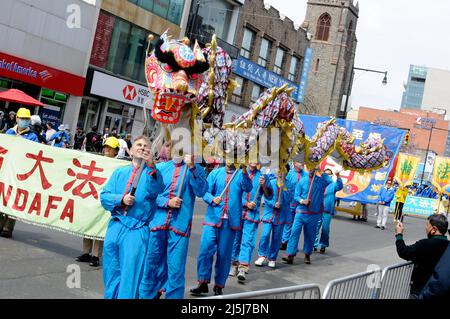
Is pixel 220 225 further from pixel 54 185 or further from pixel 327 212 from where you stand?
pixel 327 212

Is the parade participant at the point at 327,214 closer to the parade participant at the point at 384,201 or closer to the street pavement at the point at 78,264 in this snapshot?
the street pavement at the point at 78,264

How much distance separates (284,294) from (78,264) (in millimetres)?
4703

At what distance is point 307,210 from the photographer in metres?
11.4

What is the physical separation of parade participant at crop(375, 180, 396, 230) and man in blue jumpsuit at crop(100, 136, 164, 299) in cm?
1641

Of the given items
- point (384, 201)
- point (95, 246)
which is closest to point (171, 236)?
point (95, 246)

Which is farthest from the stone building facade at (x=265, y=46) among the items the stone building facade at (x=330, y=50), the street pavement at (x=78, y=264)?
the street pavement at (x=78, y=264)

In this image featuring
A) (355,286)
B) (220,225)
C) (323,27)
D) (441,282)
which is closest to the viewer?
(441,282)

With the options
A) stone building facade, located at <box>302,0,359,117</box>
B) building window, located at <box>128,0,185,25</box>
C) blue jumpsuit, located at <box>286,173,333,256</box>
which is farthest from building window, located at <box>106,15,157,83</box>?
stone building facade, located at <box>302,0,359,117</box>

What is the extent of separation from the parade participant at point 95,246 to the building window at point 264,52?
2942 cm

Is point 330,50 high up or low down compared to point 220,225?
up

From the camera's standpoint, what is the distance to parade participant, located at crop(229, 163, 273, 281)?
9.15 meters

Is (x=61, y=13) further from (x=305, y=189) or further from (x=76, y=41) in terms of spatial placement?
(x=305, y=189)

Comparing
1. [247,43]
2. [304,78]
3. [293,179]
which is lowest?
[293,179]
